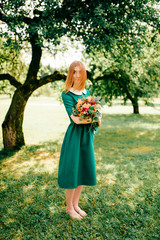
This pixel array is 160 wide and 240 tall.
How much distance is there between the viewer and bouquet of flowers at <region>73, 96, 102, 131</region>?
9.58 ft

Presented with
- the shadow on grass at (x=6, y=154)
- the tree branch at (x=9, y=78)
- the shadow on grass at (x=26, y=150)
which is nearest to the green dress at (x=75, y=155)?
the shadow on grass at (x=26, y=150)

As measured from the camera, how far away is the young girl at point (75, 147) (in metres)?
3.20

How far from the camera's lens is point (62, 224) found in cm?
320

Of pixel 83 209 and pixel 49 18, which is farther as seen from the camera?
pixel 49 18

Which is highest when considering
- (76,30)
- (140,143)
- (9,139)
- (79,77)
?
(76,30)

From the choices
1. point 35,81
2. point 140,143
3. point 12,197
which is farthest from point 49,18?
point 140,143

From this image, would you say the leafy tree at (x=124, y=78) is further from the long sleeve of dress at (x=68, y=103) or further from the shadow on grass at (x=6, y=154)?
the long sleeve of dress at (x=68, y=103)

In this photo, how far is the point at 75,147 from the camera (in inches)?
126

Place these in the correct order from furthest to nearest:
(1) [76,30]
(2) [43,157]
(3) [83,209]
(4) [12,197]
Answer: (2) [43,157] < (1) [76,30] < (4) [12,197] < (3) [83,209]

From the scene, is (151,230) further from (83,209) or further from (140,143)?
(140,143)

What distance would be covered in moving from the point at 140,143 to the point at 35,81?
5.54m

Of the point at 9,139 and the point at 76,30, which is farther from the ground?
the point at 76,30

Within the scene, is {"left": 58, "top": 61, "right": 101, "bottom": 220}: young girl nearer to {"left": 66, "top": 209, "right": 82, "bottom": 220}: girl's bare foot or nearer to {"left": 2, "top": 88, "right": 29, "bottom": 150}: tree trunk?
{"left": 66, "top": 209, "right": 82, "bottom": 220}: girl's bare foot

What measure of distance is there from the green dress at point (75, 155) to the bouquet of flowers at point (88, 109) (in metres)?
0.18
